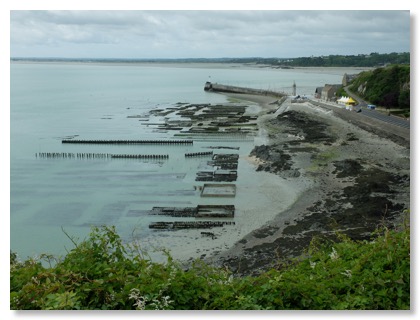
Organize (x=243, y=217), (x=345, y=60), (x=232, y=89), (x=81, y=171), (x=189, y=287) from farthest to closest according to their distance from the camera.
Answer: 1. (x=232, y=89)
2. (x=81, y=171)
3. (x=243, y=217)
4. (x=345, y=60)
5. (x=189, y=287)

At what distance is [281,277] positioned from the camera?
398cm

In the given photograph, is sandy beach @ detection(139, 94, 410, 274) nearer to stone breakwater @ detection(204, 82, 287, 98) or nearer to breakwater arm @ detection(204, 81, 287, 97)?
stone breakwater @ detection(204, 82, 287, 98)

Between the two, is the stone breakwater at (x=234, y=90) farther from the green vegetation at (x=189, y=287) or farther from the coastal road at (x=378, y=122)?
the green vegetation at (x=189, y=287)

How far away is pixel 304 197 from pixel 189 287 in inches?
408

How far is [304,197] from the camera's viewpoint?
1385 centimetres

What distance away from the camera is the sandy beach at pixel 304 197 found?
1032 cm

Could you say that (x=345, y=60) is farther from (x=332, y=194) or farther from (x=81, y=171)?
(x=81, y=171)

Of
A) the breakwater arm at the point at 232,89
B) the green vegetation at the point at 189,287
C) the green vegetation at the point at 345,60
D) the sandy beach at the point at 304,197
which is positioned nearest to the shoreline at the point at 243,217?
the sandy beach at the point at 304,197

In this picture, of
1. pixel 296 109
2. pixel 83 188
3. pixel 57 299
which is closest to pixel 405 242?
pixel 57 299

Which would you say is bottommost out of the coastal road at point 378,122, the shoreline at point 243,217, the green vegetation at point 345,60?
the shoreline at point 243,217

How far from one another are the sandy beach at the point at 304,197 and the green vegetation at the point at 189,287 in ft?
7.26

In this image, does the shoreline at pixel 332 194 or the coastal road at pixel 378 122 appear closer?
the shoreline at pixel 332 194

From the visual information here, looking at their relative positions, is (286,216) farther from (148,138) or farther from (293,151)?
(148,138)

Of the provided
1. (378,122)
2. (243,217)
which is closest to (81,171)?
(243,217)
